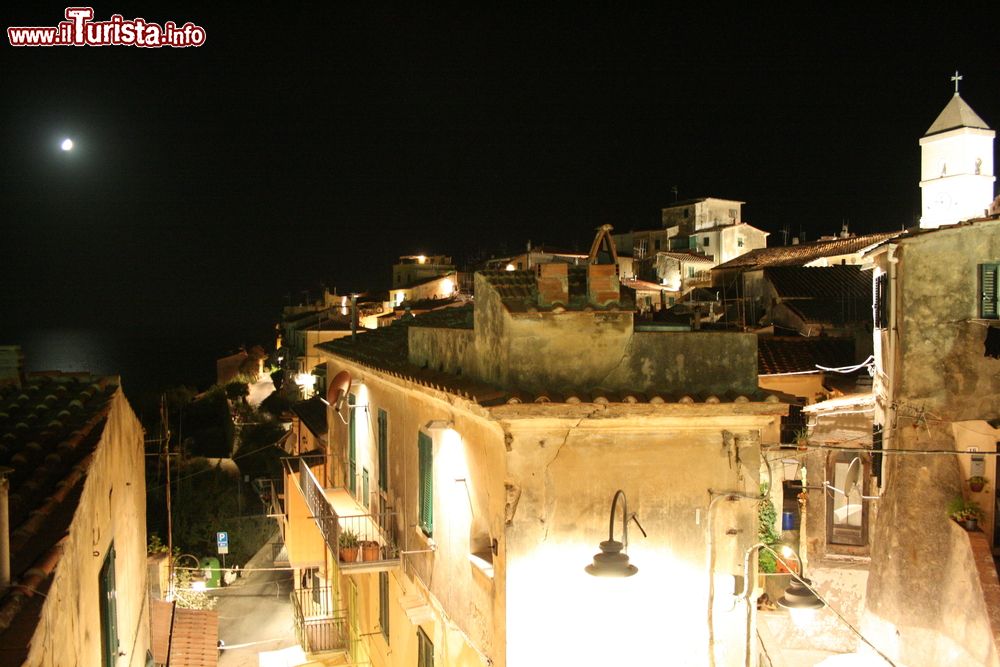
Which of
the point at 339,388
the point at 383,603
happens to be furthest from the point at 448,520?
the point at 339,388

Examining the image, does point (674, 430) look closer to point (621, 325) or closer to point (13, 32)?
point (621, 325)

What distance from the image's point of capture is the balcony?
1255 cm

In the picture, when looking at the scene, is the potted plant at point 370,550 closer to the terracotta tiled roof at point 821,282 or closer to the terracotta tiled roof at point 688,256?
the terracotta tiled roof at point 821,282

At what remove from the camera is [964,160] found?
125ft

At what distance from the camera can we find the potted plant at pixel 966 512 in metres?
13.9

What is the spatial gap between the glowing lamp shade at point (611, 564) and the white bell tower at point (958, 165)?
36971 mm

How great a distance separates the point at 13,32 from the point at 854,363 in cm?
2528

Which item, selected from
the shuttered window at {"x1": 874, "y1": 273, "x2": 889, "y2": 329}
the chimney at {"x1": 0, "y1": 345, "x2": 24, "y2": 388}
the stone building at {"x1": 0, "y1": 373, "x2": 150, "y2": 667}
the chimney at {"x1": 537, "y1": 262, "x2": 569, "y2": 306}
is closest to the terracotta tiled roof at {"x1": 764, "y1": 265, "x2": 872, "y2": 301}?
the shuttered window at {"x1": 874, "y1": 273, "x2": 889, "y2": 329}

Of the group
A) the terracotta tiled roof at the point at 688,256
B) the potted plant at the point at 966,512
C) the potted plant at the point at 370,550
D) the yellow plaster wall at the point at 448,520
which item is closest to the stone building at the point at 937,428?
the potted plant at the point at 966,512

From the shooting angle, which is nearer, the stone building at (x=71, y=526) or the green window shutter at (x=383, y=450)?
the stone building at (x=71, y=526)

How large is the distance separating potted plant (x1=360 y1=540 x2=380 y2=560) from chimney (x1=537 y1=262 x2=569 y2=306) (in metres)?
6.17

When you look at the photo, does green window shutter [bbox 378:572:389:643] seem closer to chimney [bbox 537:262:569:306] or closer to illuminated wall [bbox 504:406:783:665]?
illuminated wall [bbox 504:406:783:665]

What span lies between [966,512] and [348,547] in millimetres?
11085

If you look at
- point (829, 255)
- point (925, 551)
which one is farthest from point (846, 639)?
point (829, 255)
